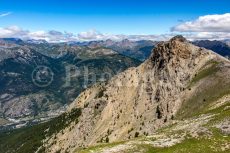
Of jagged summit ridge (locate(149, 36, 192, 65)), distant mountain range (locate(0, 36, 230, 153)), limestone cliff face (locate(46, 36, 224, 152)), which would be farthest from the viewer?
jagged summit ridge (locate(149, 36, 192, 65))

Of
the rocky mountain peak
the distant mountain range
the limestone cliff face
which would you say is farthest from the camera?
the rocky mountain peak

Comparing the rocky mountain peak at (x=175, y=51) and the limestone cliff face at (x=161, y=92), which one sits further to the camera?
the rocky mountain peak at (x=175, y=51)

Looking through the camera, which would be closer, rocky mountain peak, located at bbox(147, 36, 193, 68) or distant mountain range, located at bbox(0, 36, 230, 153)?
distant mountain range, located at bbox(0, 36, 230, 153)

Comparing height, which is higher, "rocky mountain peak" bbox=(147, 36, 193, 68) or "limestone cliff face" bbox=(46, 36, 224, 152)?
"rocky mountain peak" bbox=(147, 36, 193, 68)

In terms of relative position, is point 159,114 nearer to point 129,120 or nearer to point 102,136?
point 129,120

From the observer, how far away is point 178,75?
17212 cm

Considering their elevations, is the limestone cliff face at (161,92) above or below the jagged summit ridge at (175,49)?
below

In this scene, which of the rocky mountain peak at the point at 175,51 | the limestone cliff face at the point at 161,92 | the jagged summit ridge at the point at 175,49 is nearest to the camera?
the limestone cliff face at the point at 161,92

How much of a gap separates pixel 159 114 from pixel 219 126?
81.5 metres

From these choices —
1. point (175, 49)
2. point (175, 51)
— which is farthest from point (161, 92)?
point (175, 49)

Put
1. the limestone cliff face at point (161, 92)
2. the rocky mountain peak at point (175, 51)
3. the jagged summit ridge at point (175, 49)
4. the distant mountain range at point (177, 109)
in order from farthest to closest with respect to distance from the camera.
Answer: the jagged summit ridge at point (175, 49)
the rocky mountain peak at point (175, 51)
the limestone cliff face at point (161, 92)
the distant mountain range at point (177, 109)

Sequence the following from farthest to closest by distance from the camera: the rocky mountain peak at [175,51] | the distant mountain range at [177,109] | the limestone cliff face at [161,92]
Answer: the rocky mountain peak at [175,51] < the limestone cliff face at [161,92] < the distant mountain range at [177,109]

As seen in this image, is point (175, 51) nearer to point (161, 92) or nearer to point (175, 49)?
point (175, 49)

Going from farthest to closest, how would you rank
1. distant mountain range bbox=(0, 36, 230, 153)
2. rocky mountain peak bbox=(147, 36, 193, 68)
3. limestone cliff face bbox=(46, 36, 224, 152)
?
1. rocky mountain peak bbox=(147, 36, 193, 68)
2. limestone cliff face bbox=(46, 36, 224, 152)
3. distant mountain range bbox=(0, 36, 230, 153)
